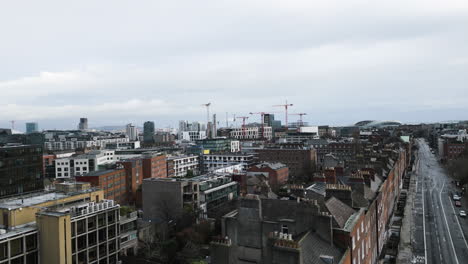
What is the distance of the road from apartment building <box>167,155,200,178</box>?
212ft

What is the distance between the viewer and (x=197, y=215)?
60.2m

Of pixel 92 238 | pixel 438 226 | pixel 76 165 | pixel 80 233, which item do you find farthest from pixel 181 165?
pixel 438 226

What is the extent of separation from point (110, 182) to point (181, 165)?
39.1 metres

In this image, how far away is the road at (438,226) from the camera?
141 ft

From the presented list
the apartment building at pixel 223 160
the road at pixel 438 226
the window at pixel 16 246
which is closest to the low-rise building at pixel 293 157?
the apartment building at pixel 223 160

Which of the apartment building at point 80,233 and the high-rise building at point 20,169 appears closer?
the apartment building at point 80,233

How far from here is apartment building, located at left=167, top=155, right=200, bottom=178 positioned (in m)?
108

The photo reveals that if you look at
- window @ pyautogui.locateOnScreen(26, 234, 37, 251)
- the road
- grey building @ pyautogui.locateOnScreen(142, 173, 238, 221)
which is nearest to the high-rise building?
grey building @ pyautogui.locateOnScreen(142, 173, 238, 221)

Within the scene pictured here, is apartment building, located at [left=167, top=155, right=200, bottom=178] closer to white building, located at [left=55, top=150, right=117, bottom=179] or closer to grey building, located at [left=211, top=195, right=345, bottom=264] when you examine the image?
white building, located at [left=55, top=150, right=117, bottom=179]

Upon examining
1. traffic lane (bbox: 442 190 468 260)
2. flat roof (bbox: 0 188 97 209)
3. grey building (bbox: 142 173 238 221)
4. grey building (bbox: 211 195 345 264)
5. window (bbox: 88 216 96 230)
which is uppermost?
grey building (bbox: 211 195 345 264)

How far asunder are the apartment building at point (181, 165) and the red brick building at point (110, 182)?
884 inches

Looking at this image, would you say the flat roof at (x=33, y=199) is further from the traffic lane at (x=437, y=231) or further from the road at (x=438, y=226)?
the traffic lane at (x=437, y=231)

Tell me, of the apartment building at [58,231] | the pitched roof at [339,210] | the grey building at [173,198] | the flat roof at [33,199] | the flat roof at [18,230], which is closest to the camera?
the pitched roof at [339,210]

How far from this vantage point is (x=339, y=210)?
953 inches
